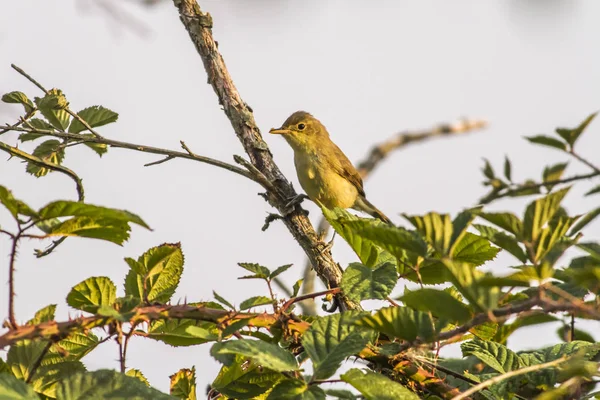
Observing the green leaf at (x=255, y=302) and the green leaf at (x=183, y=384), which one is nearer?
the green leaf at (x=255, y=302)

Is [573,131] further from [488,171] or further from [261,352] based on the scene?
[261,352]

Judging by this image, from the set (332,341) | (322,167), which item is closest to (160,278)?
(332,341)

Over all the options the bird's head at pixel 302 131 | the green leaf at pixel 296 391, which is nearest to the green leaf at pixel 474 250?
the green leaf at pixel 296 391

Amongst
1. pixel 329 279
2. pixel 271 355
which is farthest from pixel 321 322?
pixel 329 279

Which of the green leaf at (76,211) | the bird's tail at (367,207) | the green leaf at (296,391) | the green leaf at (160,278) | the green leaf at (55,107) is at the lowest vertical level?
the green leaf at (296,391)

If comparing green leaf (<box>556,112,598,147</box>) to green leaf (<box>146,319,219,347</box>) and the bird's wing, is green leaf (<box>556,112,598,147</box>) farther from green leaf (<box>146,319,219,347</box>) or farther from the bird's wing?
the bird's wing

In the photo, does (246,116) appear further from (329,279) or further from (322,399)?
(322,399)

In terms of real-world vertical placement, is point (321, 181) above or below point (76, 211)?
above

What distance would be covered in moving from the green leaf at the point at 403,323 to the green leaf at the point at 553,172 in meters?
0.42

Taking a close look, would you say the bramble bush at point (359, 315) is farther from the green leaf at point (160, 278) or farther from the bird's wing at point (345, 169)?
the bird's wing at point (345, 169)

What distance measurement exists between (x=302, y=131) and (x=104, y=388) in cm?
639

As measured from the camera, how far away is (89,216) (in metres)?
1.83

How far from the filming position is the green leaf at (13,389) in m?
1.66

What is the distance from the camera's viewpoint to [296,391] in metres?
1.77
